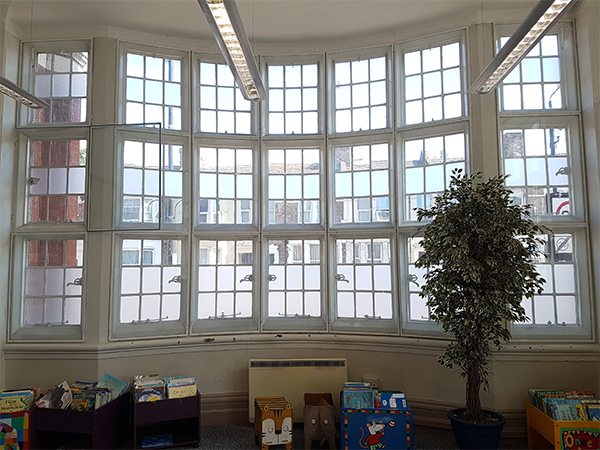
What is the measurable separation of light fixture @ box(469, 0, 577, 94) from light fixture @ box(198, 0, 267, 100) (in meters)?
1.74

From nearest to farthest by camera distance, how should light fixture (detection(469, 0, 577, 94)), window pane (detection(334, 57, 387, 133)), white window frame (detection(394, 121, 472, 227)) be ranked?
light fixture (detection(469, 0, 577, 94)) < white window frame (detection(394, 121, 472, 227)) < window pane (detection(334, 57, 387, 133))

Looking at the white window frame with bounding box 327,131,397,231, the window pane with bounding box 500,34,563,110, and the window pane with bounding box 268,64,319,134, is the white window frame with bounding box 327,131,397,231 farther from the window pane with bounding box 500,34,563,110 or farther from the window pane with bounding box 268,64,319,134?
the window pane with bounding box 500,34,563,110

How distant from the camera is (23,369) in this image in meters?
4.32

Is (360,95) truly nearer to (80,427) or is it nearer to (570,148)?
(570,148)

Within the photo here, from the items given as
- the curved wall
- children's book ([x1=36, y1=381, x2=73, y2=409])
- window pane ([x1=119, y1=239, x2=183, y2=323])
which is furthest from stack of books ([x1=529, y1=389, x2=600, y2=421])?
children's book ([x1=36, y1=381, x2=73, y2=409])

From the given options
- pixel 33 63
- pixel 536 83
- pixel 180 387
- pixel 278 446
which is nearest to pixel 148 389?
pixel 180 387

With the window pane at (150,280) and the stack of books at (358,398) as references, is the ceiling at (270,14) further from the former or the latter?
the stack of books at (358,398)

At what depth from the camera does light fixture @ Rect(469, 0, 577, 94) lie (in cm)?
256

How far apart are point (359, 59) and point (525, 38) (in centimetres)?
226

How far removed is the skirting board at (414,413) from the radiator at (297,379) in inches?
8.5

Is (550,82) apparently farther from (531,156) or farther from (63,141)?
(63,141)

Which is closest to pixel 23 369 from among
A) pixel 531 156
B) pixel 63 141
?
pixel 63 141

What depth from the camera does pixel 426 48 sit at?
4637 mm

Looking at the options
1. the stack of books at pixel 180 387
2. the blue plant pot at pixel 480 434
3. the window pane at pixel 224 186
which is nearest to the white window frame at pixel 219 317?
the window pane at pixel 224 186
